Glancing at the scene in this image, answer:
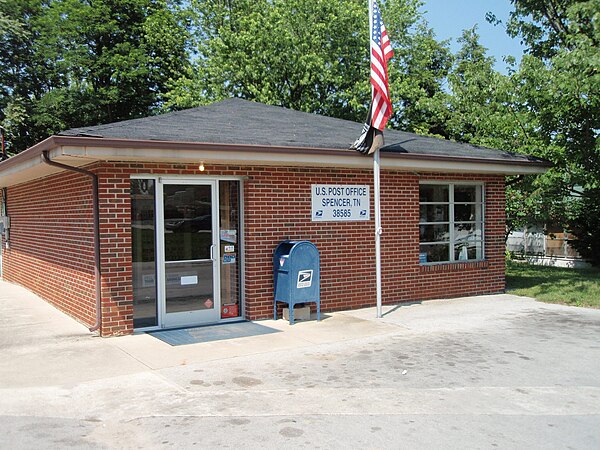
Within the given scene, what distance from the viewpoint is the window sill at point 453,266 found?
11298mm

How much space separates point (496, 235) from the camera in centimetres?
1228

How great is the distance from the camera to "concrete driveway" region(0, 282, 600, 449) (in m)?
4.65

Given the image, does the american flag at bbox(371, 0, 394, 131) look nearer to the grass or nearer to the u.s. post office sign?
the u.s. post office sign

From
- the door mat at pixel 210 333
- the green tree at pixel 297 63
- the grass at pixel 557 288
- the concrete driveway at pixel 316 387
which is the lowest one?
the concrete driveway at pixel 316 387

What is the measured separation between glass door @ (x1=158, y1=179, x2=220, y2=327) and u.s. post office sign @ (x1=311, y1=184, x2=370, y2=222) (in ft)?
6.15

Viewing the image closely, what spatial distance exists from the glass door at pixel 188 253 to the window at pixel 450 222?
441 centimetres

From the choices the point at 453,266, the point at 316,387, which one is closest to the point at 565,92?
the point at 453,266

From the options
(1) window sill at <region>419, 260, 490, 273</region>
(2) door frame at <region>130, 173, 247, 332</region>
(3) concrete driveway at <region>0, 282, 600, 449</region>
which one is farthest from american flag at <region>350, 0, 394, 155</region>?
(1) window sill at <region>419, 260, 490, 273</region>

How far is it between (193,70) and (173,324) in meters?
22.7

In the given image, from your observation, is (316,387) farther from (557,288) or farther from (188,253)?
(557,288)

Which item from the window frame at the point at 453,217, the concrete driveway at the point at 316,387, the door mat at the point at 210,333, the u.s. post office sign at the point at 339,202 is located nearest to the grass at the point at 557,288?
the window frame at the point at 453,217

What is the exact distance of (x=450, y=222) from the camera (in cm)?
1164

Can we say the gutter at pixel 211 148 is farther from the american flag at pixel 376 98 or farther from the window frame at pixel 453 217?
the window frame at pixel 453 217

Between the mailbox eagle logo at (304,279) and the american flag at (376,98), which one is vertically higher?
the american flag at (376,98)
